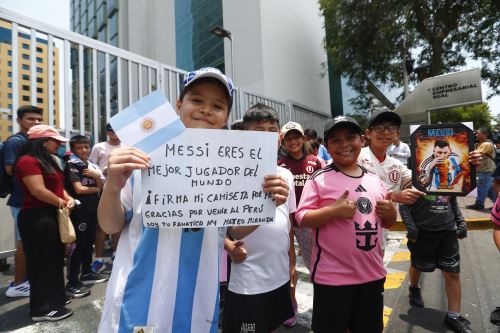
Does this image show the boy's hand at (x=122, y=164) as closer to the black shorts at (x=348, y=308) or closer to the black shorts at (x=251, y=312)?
the black shorts at (x=251, y=312)

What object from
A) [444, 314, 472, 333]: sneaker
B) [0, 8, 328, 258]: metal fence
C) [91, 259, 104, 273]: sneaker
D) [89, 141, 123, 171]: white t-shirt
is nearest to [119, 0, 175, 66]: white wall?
[0, 8, 328, 258]: metal fence

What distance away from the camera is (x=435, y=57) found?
15.7 metres

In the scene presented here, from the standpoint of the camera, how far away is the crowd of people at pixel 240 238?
112 cm

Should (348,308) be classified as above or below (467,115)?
below

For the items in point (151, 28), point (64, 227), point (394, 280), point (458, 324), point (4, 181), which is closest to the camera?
point (458, 324)

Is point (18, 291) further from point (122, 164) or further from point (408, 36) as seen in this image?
point (408, 36)

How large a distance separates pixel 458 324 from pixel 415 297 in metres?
0.61

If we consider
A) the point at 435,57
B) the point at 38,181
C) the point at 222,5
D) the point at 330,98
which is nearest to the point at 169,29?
the point at 222,5

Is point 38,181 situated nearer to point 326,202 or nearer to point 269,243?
point 269,243

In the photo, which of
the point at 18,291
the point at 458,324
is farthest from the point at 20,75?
the point at 458,324

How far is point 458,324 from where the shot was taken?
251 cm

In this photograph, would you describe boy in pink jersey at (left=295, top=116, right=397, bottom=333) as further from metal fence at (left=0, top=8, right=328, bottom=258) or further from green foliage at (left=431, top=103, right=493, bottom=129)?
green foliage at (left=431, top=103, right=493, bottom=129)

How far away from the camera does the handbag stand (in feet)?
9.46

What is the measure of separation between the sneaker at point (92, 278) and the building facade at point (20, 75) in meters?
2.10
